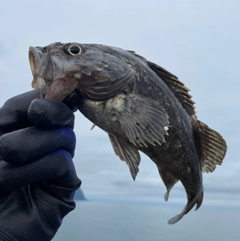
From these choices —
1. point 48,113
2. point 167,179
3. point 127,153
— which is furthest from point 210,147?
point 48,113

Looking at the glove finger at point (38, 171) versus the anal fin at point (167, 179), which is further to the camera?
the anal fin at point (167, 179)

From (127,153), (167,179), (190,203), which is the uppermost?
(127,153)

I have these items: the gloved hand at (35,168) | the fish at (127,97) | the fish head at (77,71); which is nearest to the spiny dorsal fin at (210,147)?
the fish at (127,97)

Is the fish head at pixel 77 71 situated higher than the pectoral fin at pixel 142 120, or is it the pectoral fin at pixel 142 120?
the fish head at pixel 77 71

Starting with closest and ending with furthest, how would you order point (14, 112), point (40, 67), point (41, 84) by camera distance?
point (40, 67), point (41, 84), point (14, 112)

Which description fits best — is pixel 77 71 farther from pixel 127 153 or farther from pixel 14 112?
pixel 127 153

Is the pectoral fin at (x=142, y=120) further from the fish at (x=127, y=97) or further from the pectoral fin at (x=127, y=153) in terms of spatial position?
the pectoral fin at (x=127, y=153)

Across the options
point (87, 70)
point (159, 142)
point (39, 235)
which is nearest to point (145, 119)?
point (159, 142)
